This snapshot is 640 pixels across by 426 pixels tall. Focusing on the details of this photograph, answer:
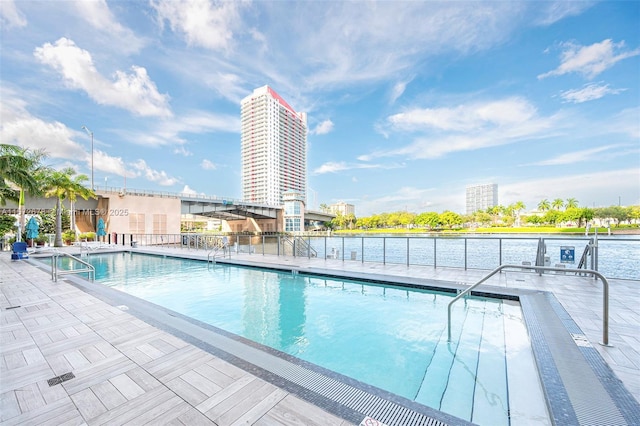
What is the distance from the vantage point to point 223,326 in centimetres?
510

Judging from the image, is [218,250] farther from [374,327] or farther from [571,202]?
[571,202]

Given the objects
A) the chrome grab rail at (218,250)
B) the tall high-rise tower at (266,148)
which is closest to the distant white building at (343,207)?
the tall high-rise tower at (266,148)

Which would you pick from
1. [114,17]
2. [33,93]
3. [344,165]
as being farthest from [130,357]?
[344,165]

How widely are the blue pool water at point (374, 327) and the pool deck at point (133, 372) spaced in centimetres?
120

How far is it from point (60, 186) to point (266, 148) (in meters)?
79.4

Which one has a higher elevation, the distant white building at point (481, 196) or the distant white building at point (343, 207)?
the distant white building at point (481, 196)

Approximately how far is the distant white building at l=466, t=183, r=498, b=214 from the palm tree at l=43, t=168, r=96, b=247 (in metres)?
141

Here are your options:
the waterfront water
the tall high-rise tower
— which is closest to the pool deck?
the waterfront water

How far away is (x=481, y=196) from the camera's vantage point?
138625 mm

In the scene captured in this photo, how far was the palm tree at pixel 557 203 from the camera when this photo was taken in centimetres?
6919

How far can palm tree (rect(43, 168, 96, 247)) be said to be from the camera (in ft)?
65.8

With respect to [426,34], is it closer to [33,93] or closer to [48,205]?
[33,93]

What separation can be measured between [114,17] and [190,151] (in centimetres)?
3380

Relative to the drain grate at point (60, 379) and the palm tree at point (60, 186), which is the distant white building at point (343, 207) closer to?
the palm tree at point (60, 186)
